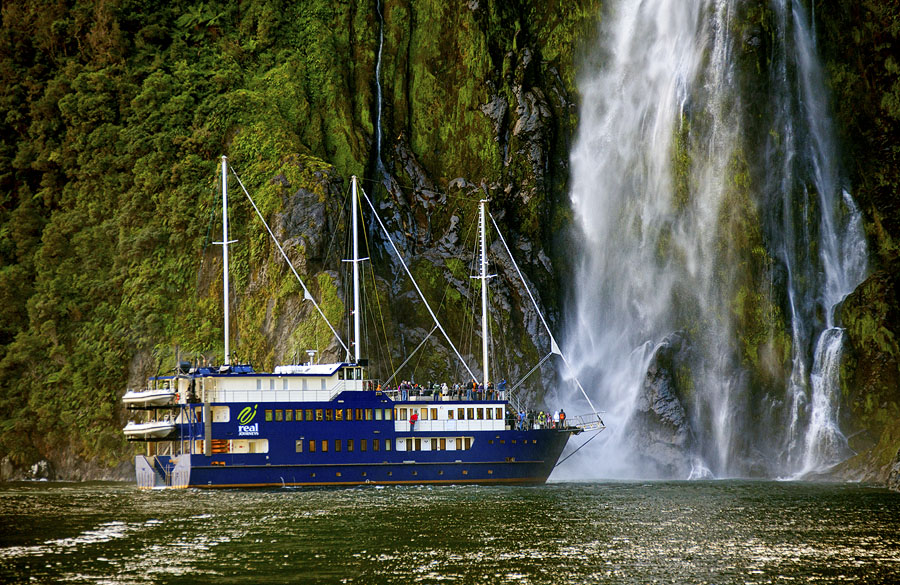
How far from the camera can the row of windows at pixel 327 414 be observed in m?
54.2

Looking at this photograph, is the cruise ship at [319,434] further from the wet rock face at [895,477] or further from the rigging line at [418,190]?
the rigging line at [418,190]

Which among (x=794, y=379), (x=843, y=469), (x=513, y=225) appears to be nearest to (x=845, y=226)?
(x=794, y=379)

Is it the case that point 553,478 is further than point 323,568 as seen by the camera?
Yes

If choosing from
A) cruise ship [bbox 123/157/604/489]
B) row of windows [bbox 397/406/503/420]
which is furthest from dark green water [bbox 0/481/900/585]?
row of windows [bbox 397/406/503/420]

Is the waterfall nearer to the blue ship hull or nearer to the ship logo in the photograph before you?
the blue ship hull

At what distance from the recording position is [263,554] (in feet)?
109

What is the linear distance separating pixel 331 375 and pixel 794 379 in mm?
29042

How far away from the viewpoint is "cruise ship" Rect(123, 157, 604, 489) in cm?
5372

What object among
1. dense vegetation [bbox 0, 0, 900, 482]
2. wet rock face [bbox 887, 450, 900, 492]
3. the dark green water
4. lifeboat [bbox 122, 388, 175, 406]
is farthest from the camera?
dense vegetation [bbox 0, 0, 900, 482]

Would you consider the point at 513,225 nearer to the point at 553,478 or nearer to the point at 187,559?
the point at 553,478

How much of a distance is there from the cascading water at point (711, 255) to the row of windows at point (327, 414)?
17.7 metres

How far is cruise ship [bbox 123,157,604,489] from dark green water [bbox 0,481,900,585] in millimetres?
2248

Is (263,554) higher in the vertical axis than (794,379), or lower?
lower

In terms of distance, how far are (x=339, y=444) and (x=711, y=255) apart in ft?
97.9
